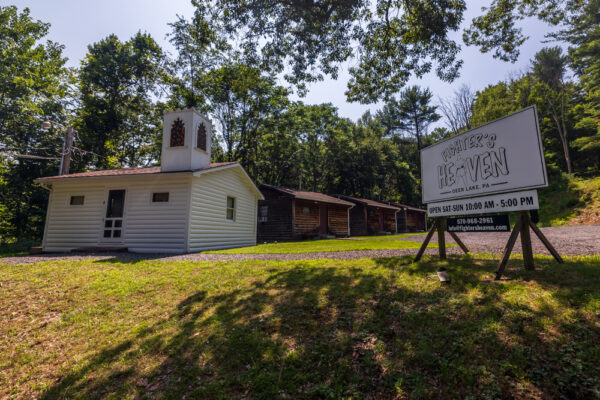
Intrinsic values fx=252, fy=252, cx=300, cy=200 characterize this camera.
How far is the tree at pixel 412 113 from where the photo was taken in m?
42.4

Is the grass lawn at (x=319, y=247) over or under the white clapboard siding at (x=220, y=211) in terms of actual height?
under

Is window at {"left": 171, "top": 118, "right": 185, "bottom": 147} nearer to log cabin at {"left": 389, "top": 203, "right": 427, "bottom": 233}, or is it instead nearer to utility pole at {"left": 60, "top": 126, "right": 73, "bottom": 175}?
utility pole at {"left": 60, "top": 126, "right": 73, "bottom": 175}

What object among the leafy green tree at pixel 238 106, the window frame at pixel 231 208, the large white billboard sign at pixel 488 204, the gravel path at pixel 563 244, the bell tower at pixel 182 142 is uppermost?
the leafy green tree at pixel 238 106

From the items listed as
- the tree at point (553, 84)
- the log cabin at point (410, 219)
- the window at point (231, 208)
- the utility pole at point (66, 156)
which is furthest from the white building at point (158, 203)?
the tree at point (553, 84)

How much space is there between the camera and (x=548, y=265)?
4188 millimetres

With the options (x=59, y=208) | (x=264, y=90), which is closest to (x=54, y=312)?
(x=59, y=208)

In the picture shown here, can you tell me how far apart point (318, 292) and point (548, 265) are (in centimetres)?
384

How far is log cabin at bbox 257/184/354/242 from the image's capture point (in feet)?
62.5

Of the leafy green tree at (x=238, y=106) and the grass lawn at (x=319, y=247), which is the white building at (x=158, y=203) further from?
the leafy green tree at (x=238, y=106)

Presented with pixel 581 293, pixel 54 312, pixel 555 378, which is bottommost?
pixel 54 312

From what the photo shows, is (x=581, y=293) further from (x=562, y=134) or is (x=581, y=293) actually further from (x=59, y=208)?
(x=562, y=134)

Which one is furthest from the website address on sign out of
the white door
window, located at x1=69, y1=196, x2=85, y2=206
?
window, located at x1=69, y1=196, x2=85, y2=206

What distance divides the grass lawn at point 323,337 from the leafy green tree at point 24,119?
75.8 ft

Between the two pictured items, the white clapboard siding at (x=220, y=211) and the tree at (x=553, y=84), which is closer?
the white clapboard siding at (x=220, y=211)
